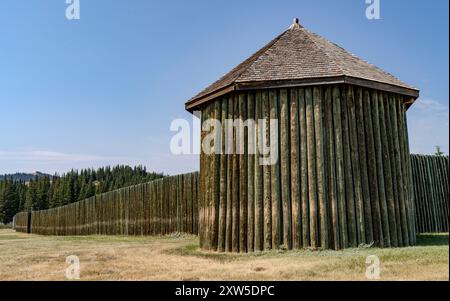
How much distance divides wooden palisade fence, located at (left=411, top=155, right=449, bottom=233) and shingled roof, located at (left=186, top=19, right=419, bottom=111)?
496 cm

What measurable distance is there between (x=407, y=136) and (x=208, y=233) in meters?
5.27

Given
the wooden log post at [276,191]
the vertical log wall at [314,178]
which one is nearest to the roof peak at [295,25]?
the vertical log wall at [314,178]

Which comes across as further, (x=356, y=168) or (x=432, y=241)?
(x=432, y=241)

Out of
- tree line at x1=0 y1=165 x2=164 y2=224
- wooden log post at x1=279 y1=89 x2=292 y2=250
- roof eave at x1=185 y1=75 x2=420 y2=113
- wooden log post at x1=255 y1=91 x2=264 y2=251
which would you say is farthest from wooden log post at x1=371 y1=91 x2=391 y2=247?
tree line at x1=0 y1=165 x2=164 y2=224

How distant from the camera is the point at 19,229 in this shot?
50.6 metres

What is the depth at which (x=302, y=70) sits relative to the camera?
9.80 m

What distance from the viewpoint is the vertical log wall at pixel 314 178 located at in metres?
9.30

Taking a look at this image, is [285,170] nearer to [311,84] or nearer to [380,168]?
[311,84]

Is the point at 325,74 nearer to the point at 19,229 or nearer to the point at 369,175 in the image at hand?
the point at 369,175

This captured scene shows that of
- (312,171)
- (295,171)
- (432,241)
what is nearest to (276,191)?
(295,171)

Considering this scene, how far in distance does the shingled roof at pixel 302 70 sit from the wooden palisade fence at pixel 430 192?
Answer: 4.96 metres

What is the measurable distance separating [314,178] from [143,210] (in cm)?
1165
